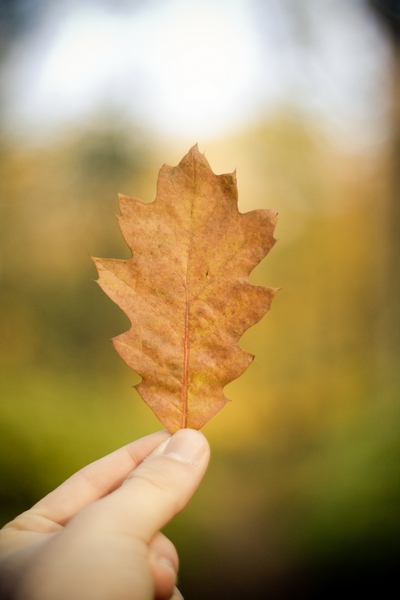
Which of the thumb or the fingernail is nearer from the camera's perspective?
the thumb

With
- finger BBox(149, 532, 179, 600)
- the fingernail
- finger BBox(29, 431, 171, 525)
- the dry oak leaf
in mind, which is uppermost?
the dry oak leaf

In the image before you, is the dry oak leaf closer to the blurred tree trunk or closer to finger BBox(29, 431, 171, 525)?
finger BBox(29, 431, 171, 525)

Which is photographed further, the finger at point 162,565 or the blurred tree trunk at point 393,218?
the blurred tree trunk at point 393,218

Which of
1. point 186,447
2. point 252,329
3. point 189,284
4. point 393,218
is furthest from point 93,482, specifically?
point 393,218

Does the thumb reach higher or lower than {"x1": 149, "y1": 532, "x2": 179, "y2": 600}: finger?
higher

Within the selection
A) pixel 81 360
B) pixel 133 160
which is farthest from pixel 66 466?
pixel 133 160

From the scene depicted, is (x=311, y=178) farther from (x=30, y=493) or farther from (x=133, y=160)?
(x=30, y=493)

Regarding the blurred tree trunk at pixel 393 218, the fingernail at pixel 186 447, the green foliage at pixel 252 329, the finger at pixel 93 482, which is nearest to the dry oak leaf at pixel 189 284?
the fingernail at pixel 186 447

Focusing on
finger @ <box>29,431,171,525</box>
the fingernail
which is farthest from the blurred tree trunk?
the fingernail

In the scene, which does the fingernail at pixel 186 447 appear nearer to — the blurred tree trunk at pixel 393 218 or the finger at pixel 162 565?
the finger at pixel 162 565
